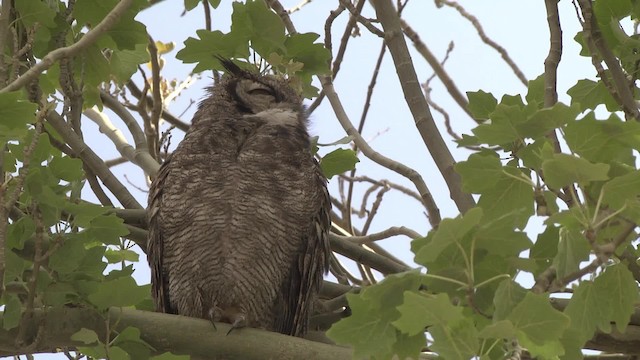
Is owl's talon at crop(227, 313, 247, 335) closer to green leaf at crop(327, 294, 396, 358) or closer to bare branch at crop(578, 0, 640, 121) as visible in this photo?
green leaf at crop(327, 294, 396, 358)

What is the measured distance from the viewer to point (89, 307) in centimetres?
262

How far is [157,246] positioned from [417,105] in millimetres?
1011

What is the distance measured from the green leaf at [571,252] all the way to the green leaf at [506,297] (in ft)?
0.35

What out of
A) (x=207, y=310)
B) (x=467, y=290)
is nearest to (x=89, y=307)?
(x=207, y=310)

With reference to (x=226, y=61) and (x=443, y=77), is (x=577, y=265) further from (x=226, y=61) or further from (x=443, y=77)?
(x=443, y=77)

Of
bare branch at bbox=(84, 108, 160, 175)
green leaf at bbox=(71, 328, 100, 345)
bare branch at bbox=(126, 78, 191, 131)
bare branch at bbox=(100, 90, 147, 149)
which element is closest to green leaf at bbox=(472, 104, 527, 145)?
green leaf at bbox=(71, 328, 100, 345)

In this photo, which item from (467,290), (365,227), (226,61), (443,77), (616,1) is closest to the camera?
(467,290)

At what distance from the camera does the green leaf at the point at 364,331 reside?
6.88 feet

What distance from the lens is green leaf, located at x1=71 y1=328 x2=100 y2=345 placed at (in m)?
2.46

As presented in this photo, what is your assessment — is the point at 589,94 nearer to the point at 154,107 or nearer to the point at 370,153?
the point at 370,153

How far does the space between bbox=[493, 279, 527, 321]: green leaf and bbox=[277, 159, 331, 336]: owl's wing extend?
1399mm

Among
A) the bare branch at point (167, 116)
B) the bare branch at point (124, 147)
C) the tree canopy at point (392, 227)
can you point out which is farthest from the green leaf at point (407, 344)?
the bare branch at point (167, 116)

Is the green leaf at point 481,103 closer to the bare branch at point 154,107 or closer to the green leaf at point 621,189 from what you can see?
the green leaf at point 621,189

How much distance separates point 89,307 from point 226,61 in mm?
1351
